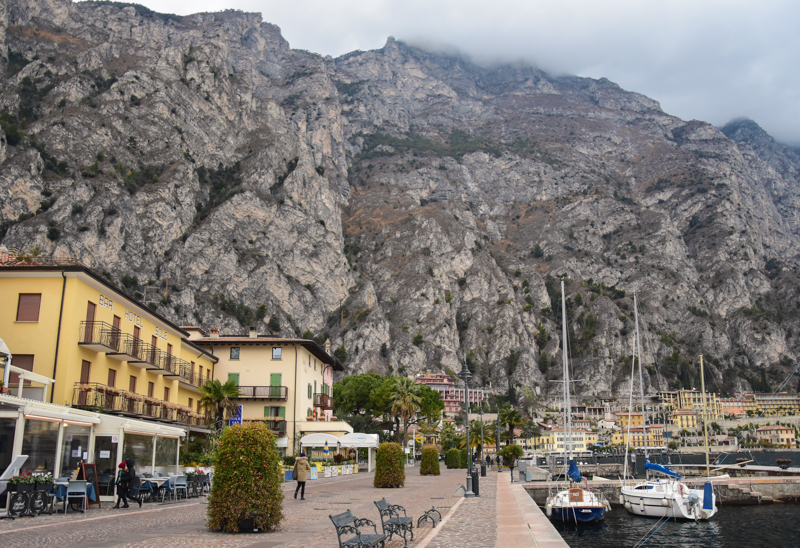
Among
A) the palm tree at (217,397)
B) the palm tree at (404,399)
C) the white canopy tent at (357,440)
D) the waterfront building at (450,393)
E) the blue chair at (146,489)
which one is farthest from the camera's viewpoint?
the waterfront building at (450,393)

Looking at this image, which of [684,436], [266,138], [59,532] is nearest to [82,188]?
[266,138]

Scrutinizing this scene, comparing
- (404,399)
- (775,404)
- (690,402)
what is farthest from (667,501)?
(775,404)

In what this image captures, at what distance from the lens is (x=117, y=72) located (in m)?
122

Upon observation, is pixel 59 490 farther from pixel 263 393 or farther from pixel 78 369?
pixel 263 393

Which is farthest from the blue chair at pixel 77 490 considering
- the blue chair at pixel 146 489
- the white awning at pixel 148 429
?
the white awning at pixel 148 429

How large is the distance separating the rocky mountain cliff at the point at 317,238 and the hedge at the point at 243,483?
289 feet

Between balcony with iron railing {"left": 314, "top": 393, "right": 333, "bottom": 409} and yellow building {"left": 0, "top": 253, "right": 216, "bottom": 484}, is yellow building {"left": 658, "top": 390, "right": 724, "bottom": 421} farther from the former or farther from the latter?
yellow building {"left": 0, "top": 253, "right": 216, "bottom": 484}

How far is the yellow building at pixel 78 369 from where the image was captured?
55.7ft

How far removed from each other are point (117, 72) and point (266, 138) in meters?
35.1

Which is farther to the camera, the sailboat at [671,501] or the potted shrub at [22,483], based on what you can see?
the sailboat at [671,501]

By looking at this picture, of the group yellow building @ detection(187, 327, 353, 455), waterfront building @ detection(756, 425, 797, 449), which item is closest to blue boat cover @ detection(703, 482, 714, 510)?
yellow building @ detection(187, 327, 353, 455)

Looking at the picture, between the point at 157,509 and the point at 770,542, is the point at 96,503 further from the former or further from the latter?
the point at 770,542

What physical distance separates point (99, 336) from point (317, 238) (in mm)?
111087

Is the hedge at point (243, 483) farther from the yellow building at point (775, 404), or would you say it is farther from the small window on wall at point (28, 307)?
the yellow building at point (775, 404)
